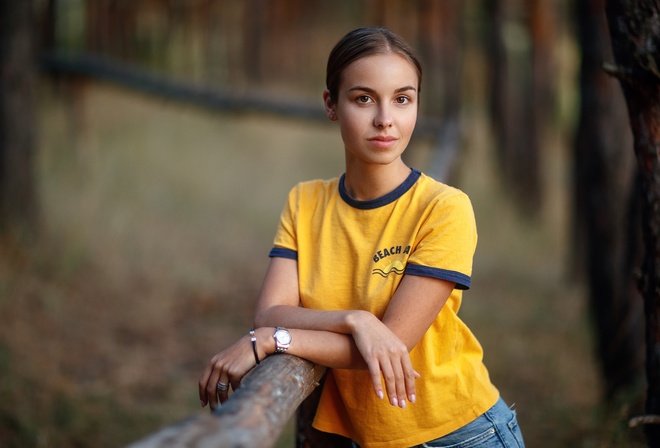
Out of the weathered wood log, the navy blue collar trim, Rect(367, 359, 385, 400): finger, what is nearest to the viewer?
the weathered wood log

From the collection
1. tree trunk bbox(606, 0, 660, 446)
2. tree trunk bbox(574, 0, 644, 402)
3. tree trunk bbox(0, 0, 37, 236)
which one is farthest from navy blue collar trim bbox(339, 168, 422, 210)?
tree trunk bbox(0, 0, 37, 236)

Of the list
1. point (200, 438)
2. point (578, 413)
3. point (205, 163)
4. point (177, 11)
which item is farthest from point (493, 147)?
point (200, 438)

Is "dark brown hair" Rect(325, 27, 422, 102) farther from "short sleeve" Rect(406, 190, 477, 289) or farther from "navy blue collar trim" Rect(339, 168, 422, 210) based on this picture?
"short sleeve" Rect(406, 190, 477, 289)

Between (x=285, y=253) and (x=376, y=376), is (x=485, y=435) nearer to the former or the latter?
(x=376, y=376)

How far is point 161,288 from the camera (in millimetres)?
6195

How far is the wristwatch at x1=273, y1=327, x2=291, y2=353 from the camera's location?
170 cm

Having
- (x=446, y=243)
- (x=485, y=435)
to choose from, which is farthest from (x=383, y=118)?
(x=485, y=435)

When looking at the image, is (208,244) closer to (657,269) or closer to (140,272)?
(140,272)

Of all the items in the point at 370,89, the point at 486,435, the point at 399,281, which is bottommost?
the point at 486,435

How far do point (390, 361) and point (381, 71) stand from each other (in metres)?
0.66

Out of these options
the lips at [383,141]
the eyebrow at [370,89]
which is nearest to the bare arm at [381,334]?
the lips at [383,141]

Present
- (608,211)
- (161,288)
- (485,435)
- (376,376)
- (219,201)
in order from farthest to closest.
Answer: (219,201) < (161,288) < (608,211) < (485,435) < (376,376)

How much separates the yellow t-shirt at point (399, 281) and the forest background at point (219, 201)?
2.87ft

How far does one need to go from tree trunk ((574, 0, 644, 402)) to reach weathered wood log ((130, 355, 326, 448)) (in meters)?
2.46
